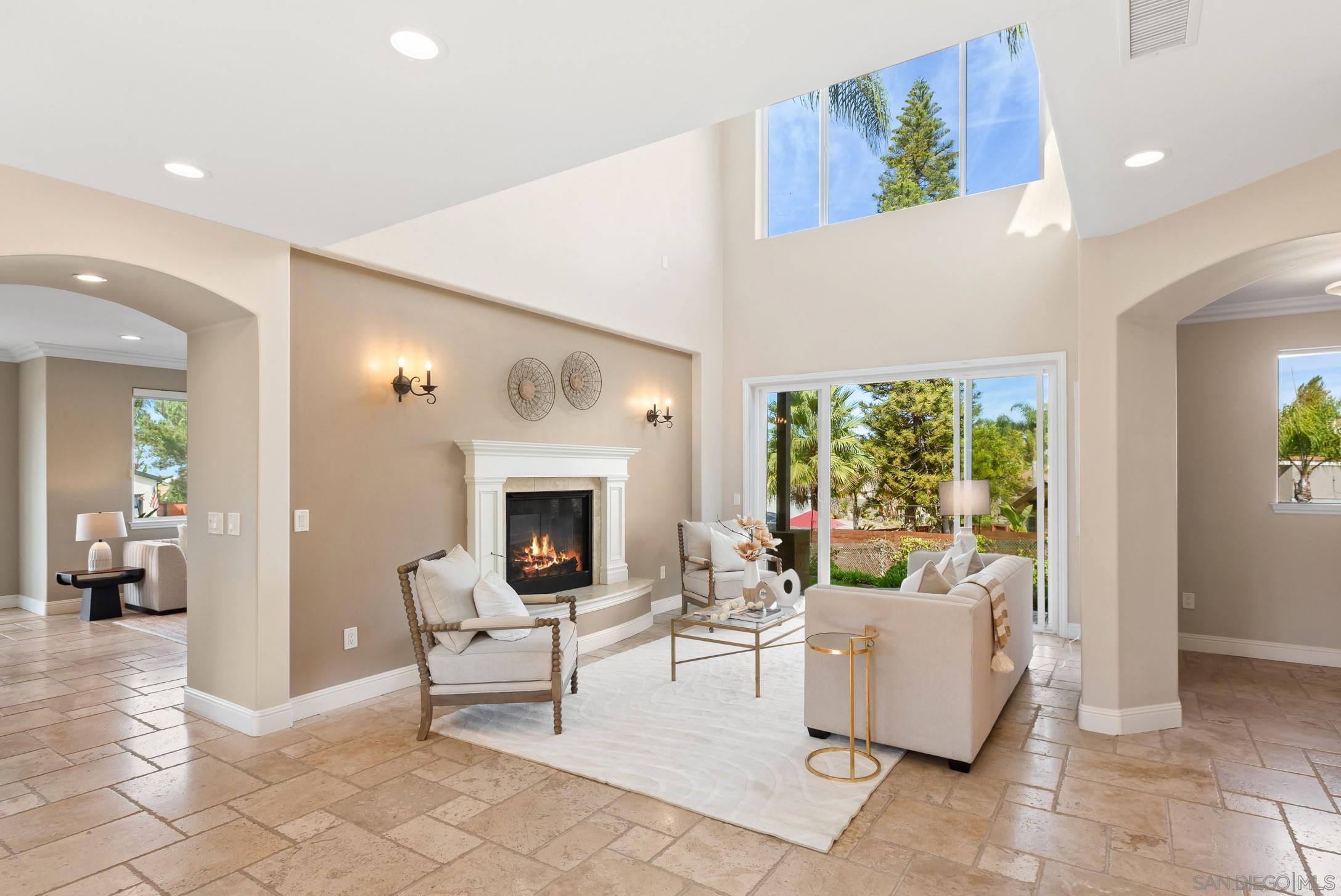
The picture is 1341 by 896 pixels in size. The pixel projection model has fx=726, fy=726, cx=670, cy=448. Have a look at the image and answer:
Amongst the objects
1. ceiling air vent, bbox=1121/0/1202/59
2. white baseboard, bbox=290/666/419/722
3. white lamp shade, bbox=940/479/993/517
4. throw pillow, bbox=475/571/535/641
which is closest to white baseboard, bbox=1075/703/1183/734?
white lamp shade, bbox=940/479/993/517

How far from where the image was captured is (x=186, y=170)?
2.92 metres

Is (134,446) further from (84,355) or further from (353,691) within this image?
(353,691)

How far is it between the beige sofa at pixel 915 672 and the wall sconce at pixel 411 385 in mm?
2694

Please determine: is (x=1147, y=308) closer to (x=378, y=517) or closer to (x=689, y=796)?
(x=689, y=796)

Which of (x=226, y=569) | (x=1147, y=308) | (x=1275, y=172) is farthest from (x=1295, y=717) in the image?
(x=226, y=569)

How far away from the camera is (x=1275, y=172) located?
3.02 m

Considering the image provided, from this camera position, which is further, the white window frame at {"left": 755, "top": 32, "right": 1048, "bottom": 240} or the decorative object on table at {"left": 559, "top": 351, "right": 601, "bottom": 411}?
the white window frame at {"left": 755, "top": 32, "right": 1048, "bottom": 240}

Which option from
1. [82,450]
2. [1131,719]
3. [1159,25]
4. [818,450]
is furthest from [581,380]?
[82,450]

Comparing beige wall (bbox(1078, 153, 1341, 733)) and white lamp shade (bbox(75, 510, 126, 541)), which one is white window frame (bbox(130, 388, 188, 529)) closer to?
white lamp shade (bbox(75, 510, 126, 541))

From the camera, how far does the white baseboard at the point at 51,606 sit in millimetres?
6965

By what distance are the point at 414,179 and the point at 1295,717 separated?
516 cm

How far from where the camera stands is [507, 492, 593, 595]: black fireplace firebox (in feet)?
17.5

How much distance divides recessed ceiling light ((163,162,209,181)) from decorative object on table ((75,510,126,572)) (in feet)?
17.9

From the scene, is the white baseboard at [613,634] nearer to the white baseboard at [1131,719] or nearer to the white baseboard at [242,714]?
the white baseboard at [242,714]
